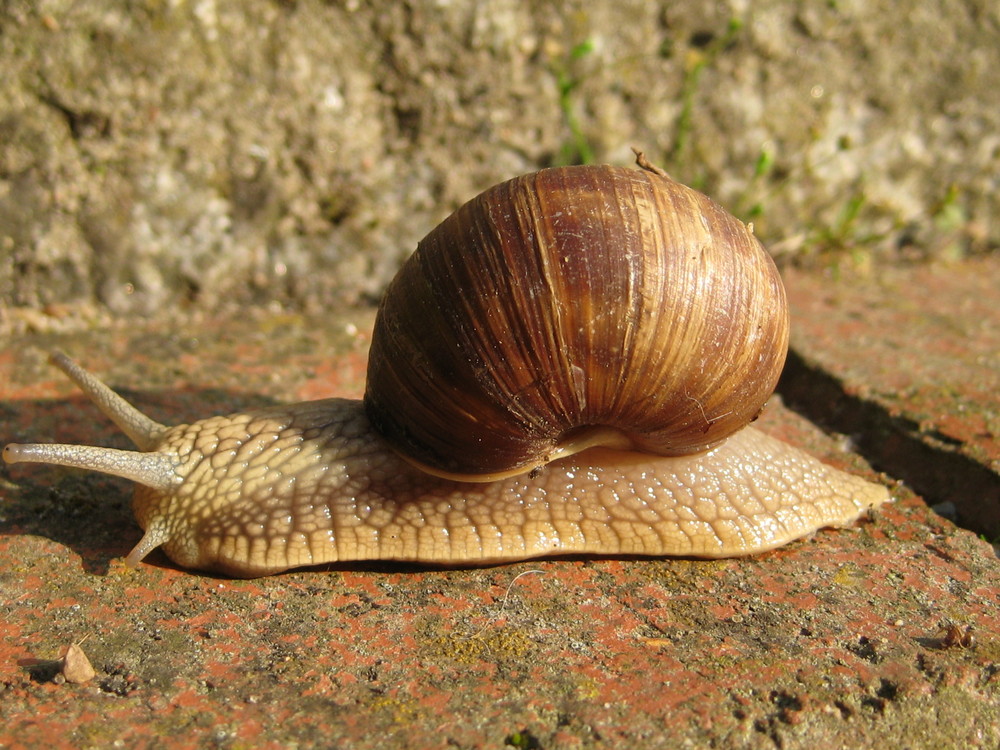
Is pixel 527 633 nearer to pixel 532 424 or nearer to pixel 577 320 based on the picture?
pixel 532 424

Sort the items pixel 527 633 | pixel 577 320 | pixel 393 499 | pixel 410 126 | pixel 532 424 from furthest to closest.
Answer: pixel 410 126
pixel 393 499
pixel 532 424
pixel 577 320
pixel 527 633

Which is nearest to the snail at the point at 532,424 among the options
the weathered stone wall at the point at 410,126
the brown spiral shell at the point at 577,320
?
the brown spiral shell at the point at 577,320

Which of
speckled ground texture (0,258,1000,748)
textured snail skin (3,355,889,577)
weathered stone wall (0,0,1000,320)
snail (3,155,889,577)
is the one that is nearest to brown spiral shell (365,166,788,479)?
snail (3,155,889,577)

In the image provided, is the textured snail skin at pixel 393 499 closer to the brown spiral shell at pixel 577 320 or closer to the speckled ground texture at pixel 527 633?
the speckled ground texture at pixel 527 633

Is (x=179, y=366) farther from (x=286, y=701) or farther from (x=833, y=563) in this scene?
(x=833, y=563)

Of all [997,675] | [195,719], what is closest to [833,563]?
[997,675]

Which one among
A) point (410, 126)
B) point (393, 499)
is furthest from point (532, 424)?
point (410, 126)
